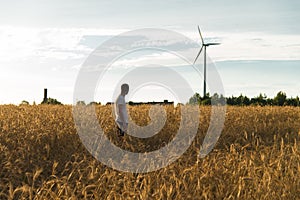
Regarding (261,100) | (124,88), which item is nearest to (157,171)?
(124,88)

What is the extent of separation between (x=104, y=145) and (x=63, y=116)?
3.73m

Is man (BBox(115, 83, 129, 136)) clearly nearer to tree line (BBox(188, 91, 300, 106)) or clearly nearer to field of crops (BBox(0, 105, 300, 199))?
field of crops (BBox(0, 105, 300, 199))

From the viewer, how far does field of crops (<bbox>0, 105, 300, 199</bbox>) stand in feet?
20.2

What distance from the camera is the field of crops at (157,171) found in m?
6.15

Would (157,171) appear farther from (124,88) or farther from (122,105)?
(124,88)

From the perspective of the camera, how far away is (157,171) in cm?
783

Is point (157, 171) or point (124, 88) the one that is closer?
point (157, 171)

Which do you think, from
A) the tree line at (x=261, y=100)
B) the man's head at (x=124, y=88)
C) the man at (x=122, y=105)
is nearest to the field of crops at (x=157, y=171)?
the man at (x=122, y=105)

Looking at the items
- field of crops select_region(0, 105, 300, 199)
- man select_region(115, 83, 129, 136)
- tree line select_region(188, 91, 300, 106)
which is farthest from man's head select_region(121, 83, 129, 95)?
tree line select_region(188, 91, 300, 106)

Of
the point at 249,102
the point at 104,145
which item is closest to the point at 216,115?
the point at 104,145

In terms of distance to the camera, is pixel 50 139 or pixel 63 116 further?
pixel 63 116

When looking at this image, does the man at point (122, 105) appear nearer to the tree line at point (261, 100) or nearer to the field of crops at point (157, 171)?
the field of crops at point (157, 171)

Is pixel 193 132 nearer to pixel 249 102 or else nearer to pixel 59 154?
pixel 59 154

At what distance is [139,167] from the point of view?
26.8ft
